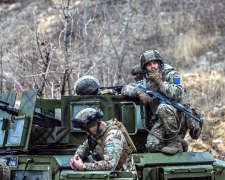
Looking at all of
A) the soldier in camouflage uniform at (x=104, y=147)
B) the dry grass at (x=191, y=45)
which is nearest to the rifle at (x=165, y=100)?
the soldier in camouflage uniform at (x=104, y=147)

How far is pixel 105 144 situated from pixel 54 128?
4.42ft

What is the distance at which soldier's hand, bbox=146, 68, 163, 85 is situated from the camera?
6.64m

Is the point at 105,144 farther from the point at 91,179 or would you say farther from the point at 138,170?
the point at 138,170

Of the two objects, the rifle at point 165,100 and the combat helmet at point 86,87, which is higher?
the combat helmet at point 86,87

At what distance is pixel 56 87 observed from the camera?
1132 cm

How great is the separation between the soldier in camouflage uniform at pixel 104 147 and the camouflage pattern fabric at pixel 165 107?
1.04 metres

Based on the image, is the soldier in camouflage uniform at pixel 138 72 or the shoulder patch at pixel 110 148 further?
the soldier in camouflage uniform at pixel 138 72

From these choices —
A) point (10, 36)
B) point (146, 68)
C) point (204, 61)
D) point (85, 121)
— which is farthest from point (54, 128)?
point (10, 36)

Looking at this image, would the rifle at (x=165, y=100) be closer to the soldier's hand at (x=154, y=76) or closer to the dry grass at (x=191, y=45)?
the soldier's hand at (x=154, y=76)

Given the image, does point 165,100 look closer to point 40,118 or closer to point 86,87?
point 86,87

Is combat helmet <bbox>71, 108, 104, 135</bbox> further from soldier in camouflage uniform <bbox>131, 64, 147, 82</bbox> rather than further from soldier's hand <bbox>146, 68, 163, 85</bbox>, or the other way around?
soldier in camouflage uniform <bbox>131, 64, 147, 82</bbox>

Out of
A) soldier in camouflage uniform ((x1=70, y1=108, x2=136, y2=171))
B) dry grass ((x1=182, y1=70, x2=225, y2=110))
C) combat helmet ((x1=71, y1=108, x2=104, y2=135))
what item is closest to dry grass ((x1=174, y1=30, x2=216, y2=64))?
dry grass ((x1=182, y1=70, x2=225, y2=110))

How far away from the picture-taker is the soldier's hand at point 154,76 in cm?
664

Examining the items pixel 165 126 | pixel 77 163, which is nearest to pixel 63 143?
pixel 77 163
